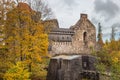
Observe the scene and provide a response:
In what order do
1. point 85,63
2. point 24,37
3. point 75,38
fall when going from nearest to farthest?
1. point 24,37
2. point 85,63
3. point 75,38

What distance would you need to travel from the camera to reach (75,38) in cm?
7275

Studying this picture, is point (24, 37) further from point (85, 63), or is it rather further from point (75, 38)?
point (75, 38)

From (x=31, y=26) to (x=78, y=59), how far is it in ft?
24.9

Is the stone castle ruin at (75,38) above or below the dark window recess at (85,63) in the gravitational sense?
above

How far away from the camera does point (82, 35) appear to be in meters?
74.1

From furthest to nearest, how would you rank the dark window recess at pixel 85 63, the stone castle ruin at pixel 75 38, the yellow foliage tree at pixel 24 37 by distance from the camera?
the stone castle ruin at pixel 75 38 < the dark window recess at pixel 85 63 < the yellow foliage tree at pixel 24 37

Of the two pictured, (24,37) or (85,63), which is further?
(85,63)

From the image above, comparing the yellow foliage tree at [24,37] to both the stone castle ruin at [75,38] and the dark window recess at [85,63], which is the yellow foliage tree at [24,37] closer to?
the dark window recess at [85,63]

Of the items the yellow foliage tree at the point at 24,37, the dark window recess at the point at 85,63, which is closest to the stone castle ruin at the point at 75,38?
the dark window recess at the point at 85,63

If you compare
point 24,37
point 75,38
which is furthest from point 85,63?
point 75,38

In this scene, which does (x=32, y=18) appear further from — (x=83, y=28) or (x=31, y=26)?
(x=83, y=28)

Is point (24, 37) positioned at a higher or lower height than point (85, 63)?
higher

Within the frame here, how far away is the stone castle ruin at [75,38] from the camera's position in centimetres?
6906

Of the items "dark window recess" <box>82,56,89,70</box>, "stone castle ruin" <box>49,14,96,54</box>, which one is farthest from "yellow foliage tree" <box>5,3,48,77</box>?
"stone castle ruin" <box>49,14,96,54</box>
